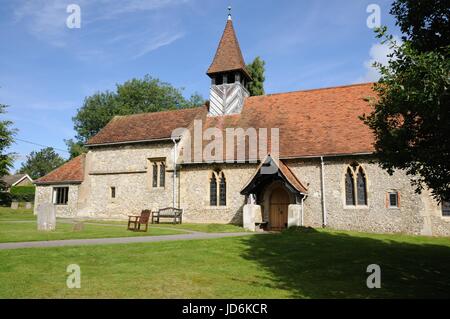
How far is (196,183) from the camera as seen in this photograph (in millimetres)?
22625

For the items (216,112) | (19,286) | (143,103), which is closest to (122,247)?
(19,286)

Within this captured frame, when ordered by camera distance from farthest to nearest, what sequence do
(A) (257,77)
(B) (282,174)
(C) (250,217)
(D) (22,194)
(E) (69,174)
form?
(D) (22,194)
(A) (257,77)
(E) (69,174)
(C) (250,217)
(B) (282,174)

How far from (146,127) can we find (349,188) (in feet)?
47.4

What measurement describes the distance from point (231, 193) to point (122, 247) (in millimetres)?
10663

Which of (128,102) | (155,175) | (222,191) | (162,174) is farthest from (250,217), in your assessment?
(128,102)

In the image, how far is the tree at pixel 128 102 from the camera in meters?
55.4

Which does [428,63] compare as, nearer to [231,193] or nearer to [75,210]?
[231,193]

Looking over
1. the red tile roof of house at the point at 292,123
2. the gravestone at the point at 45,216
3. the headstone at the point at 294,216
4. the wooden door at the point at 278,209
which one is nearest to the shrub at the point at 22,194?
the red tile roof of house at the point at 292,123

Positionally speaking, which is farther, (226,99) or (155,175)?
(226,99)

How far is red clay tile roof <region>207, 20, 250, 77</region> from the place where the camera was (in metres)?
26.1

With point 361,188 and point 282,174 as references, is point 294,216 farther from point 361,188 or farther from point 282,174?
point 361,188

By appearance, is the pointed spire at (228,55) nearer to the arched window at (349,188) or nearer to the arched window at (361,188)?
the arched window at (349,188)

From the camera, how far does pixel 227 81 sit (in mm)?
26188

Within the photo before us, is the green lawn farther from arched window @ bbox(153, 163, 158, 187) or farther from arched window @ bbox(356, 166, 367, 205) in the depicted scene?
arched window @ bbox(153, 163, 158, 187)
